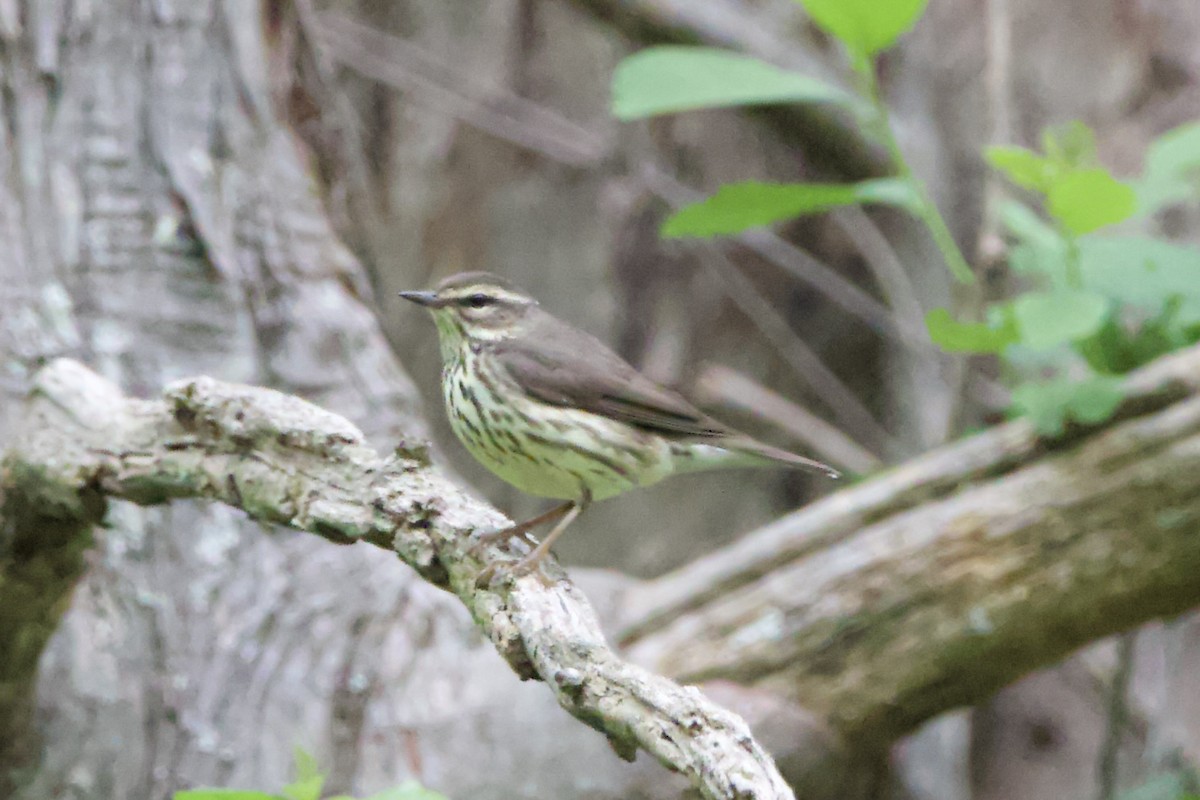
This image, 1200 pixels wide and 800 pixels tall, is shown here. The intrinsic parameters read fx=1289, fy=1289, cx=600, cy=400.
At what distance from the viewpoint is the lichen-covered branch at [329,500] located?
1.58 m

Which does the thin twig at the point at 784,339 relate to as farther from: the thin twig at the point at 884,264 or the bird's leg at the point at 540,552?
the bird's leg at the point at 540,552

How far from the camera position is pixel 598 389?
288cm

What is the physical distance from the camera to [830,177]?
5.02 m

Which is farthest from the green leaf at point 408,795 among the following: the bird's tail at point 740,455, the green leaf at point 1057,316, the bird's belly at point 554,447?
the green leaf at point 1057,316

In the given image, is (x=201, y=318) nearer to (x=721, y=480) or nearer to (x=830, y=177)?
(x=721, y=480)

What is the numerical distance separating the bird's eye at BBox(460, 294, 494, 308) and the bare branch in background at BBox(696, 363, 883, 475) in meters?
1.72

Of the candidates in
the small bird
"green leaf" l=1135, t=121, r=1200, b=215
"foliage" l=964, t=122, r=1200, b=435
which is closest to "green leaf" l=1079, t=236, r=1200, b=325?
"foliage" l=964, t=122, r=1200, b=435

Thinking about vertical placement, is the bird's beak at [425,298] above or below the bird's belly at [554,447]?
above

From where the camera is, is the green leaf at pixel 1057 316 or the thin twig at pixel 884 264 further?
the thin twig at pixel 884 264

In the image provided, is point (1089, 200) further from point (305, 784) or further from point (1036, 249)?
point (305, 784)

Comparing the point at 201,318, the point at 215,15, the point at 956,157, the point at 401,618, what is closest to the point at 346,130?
the point at 215,15

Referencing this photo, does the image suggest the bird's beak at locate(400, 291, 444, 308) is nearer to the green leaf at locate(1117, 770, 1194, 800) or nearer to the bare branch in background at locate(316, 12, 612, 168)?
the bare branch in background at locate(316, 12, 612, 168)

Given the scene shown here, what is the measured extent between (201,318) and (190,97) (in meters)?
0.64

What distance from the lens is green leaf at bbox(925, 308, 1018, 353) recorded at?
3.01 metres
